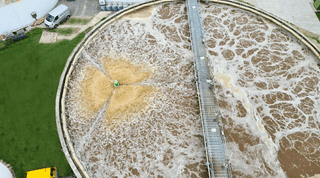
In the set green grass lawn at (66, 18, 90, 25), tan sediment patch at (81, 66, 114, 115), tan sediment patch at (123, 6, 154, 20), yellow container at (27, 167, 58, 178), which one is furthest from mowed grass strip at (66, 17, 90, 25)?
yellow container at (27, 167, 58, 178)

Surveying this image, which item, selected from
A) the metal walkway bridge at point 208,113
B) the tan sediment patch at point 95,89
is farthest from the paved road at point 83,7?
the metal walkway bridge at point 208,113

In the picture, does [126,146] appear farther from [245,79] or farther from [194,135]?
[245,79]

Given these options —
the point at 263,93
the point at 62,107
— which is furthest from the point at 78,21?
the point at 263,93

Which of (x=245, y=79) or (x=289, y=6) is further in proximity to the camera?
(x=289, y=6)

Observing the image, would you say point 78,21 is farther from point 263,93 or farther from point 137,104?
point 263,93

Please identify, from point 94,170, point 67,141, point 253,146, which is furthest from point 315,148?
point 67,141
